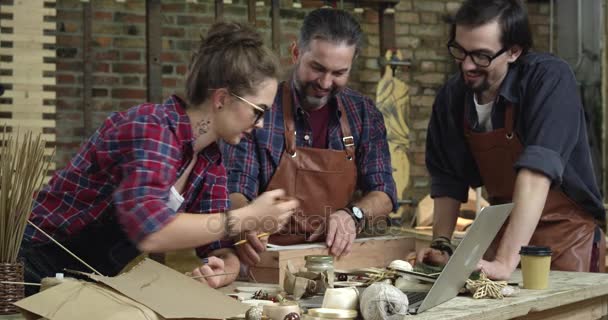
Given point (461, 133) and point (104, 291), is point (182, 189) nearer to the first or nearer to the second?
point (104, 291)

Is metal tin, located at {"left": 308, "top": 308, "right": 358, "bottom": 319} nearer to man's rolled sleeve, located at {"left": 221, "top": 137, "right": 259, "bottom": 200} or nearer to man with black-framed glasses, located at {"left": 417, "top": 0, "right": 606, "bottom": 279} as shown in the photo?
man with black-framed glasses, located at {"left": 417, "top": 0, "right": 606, "bottom": 279}

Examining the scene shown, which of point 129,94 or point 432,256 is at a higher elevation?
point 129,94

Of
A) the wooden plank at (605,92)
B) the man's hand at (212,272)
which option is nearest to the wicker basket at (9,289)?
the man's hand at (212,272)

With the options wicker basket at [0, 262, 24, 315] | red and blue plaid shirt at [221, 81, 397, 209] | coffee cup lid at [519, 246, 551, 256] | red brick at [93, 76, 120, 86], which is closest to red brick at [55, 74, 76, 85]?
red brick at [93, 76, 120, 86]

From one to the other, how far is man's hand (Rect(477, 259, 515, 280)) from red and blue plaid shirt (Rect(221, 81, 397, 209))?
2.98 feet

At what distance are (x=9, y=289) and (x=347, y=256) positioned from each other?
1382 mm

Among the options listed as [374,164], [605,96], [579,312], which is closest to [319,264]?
[579,312]

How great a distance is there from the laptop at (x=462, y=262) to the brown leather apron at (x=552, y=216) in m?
0.75

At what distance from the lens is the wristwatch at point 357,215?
336cm

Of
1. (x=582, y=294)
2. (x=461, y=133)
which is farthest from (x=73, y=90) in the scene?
(x=582, y=294)

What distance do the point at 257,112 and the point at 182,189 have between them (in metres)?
0.37

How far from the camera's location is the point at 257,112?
2.54m

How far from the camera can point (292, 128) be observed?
350cm

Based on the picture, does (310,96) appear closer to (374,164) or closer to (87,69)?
(374,164)
